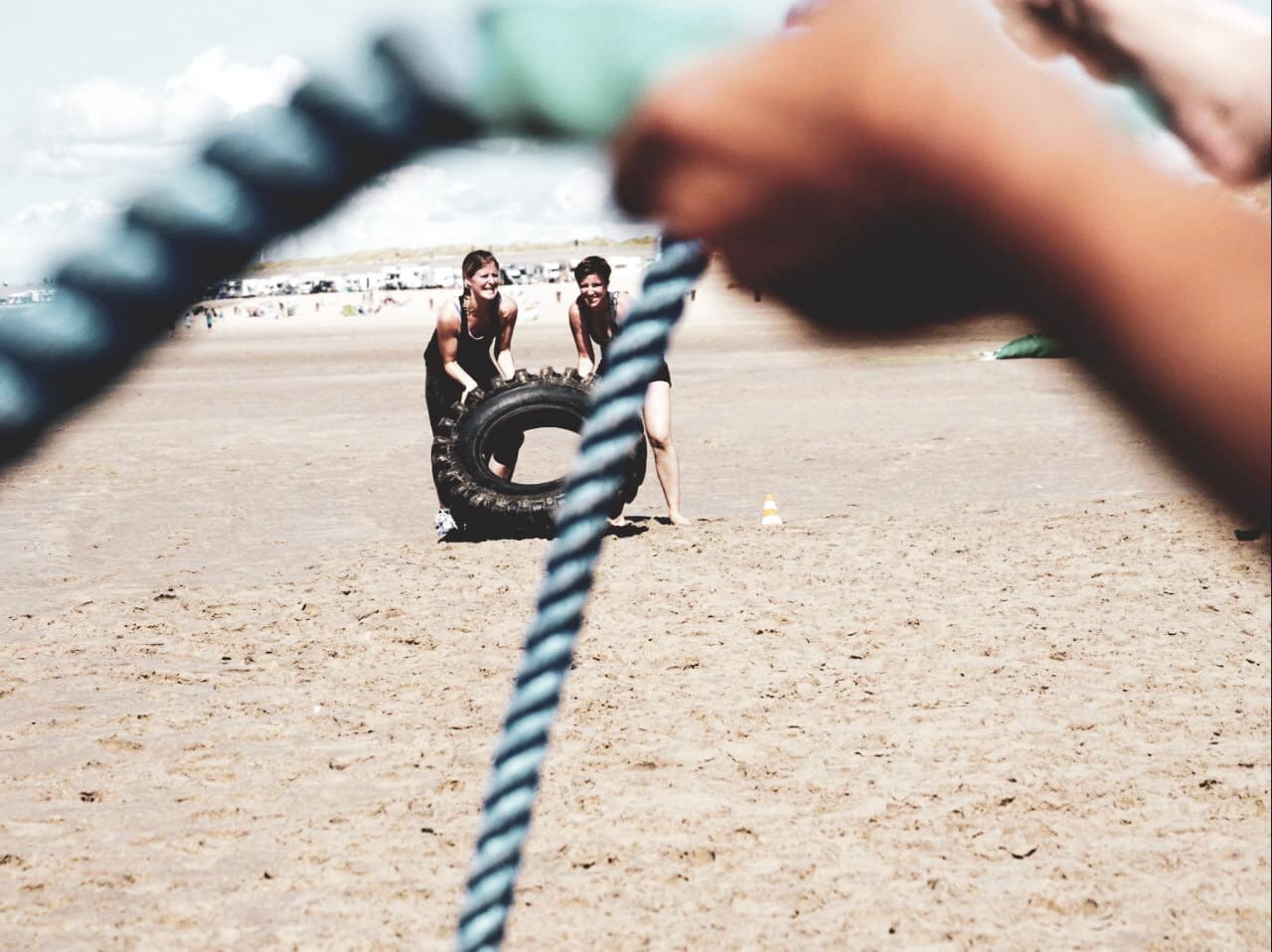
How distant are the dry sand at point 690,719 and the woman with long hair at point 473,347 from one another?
2.42 ft

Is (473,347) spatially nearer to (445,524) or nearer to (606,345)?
(606,345)

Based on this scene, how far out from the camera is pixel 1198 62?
0.91 metres

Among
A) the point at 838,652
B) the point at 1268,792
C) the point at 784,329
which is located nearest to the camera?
the point at 784,329

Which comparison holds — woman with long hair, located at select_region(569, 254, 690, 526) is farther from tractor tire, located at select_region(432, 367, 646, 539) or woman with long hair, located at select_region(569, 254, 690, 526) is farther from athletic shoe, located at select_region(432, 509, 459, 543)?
athletic shoe, located at select_region(432, 509, 459, 543)

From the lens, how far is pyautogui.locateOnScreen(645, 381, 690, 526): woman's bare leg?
834cm

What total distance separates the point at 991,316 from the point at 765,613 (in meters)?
5.80

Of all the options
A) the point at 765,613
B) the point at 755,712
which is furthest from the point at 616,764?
Answer: the point at 765,613

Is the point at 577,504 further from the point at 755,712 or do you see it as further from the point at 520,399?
the point at 520,399

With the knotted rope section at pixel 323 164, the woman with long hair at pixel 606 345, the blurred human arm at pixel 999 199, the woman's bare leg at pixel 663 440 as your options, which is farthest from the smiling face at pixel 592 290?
the blurred human arm at pixel 999 199

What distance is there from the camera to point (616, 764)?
184 inches

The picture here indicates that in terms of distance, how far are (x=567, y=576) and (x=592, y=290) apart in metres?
7.66

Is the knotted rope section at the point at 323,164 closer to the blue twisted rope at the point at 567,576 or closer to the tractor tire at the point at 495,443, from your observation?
the blue twisted rope at the point at 567,576

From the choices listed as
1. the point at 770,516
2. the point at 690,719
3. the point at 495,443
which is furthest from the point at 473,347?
the point at 690,719

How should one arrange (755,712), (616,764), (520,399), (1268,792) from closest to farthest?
(1268,792)
(616,764)
(755,712)
(520,399)
